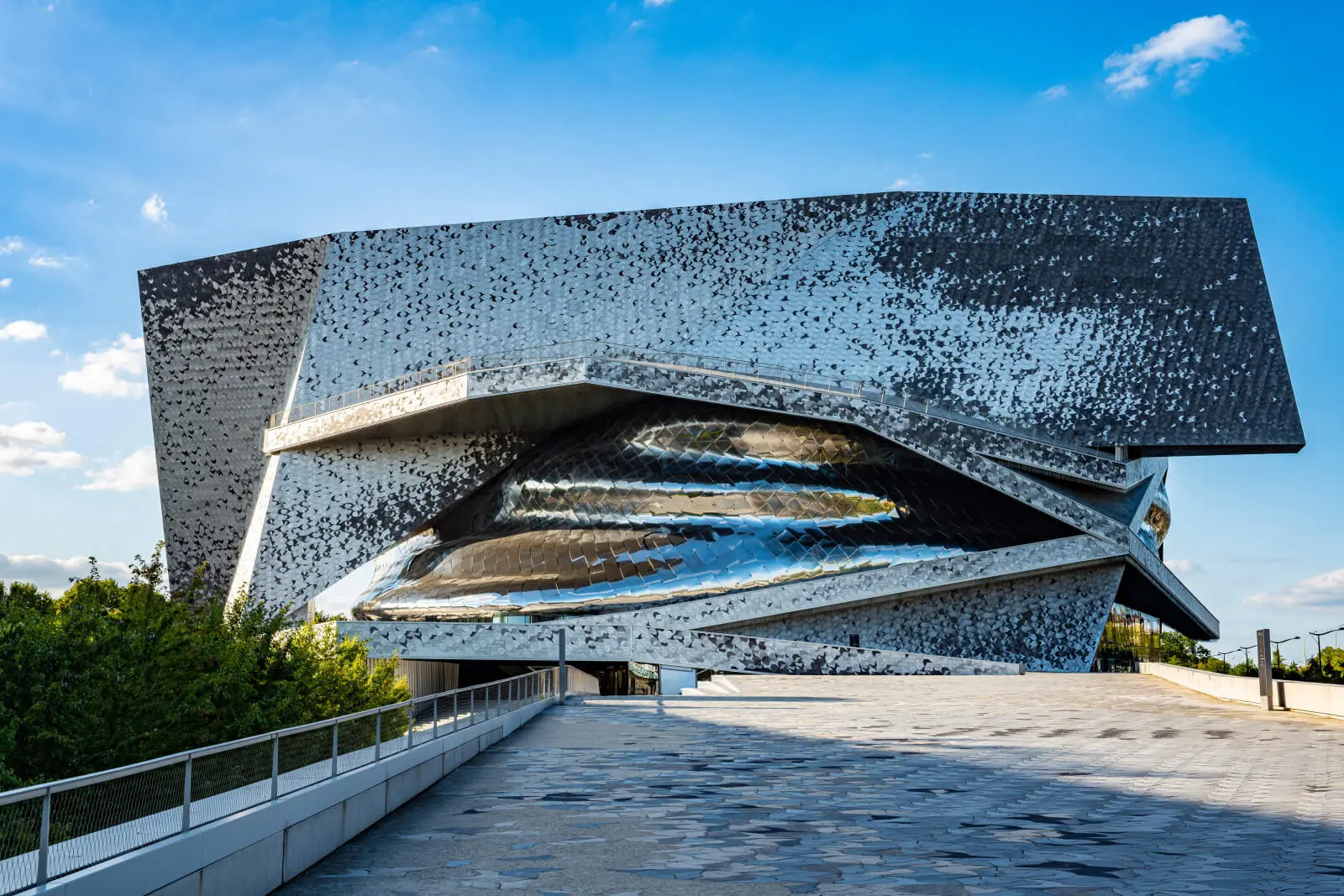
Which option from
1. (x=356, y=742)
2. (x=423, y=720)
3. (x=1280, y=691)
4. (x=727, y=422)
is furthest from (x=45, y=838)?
(x=727, y=422)

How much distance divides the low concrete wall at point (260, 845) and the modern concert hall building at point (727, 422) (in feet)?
77.0

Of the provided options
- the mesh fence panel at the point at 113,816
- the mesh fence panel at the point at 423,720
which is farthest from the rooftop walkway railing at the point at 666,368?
the mesh fence panel at the point at 113,816

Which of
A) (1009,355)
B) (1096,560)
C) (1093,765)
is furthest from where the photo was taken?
(1009,355)

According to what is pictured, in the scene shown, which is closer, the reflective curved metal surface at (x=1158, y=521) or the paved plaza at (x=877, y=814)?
the paved plaza at (x=877, y=814)

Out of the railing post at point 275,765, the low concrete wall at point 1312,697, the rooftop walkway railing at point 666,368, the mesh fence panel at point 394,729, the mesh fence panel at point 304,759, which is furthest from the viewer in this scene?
the rooftop walkway railing at point 666,368

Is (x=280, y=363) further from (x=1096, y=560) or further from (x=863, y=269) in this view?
(x=1096, y=560)

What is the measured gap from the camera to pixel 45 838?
14.1 feet

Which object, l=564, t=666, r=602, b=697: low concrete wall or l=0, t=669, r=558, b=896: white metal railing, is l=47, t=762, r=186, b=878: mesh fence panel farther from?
l=564, t=666, r=602, b=697: low concrete wall

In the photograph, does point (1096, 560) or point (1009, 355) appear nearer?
point (1096, 560)

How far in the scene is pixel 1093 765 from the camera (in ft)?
37.9

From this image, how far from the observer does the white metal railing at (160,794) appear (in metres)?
4.27

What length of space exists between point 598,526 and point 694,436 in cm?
412

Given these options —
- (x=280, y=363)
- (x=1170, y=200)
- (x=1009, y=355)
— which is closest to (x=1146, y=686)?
(x=1009, y=355)

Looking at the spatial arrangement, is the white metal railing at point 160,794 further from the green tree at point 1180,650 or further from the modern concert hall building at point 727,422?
the green tree at point 1180,650
